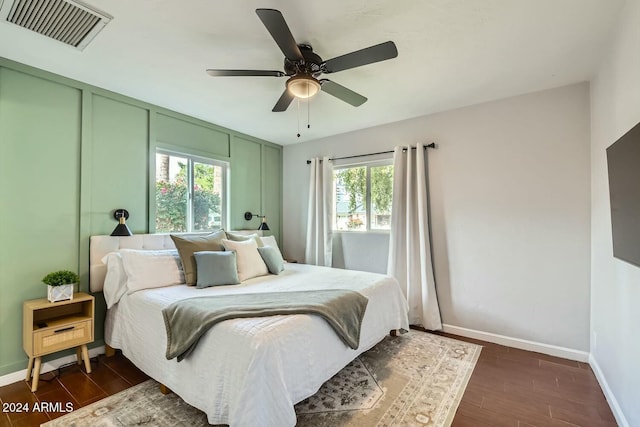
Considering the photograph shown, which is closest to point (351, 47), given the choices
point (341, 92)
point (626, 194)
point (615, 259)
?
point (341, 92)

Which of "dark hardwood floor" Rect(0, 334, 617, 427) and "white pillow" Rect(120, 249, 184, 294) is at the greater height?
"white pillow" Rect(120, 249, 184, 294)

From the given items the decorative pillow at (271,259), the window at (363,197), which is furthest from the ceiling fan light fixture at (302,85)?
the window at (363,197)

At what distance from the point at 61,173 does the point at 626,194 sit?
13.4 feet

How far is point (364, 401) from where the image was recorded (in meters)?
2.05

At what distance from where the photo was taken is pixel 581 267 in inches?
105

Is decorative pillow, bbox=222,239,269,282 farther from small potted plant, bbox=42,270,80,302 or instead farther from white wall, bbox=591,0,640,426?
white wall, bbox=591,0,640,426

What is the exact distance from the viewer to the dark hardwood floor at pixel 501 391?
1891mm

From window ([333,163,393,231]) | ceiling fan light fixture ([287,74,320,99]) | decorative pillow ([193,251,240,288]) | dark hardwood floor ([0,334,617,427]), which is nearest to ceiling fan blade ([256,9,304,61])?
ceiling fan light fixture ([287,74,320,99])

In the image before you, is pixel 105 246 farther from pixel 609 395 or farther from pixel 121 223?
pixel 609 395

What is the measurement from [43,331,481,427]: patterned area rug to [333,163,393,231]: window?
5.91 ft

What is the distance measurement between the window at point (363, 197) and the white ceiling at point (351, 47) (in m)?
1.08

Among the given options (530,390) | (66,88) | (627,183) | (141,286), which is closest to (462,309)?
(530,390)

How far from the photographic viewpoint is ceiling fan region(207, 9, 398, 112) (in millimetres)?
1637

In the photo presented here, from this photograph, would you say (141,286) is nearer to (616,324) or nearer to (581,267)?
(616,324)
